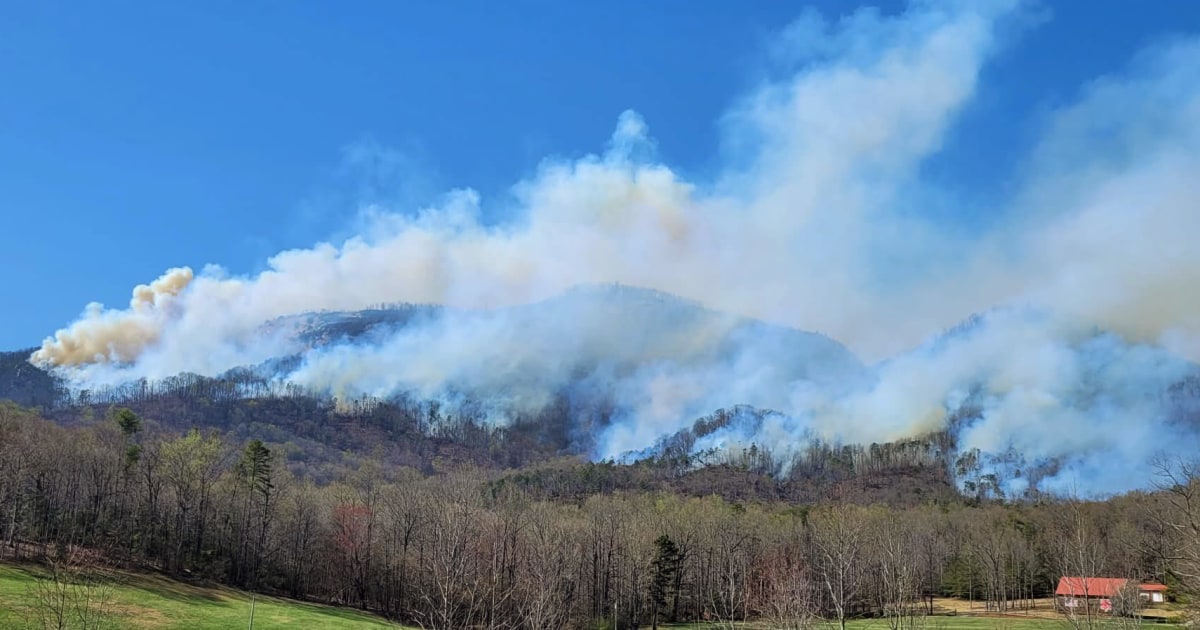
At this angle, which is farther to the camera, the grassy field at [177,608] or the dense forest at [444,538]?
the dense forest at [444,538]

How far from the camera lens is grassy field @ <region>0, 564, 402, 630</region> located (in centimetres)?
4947

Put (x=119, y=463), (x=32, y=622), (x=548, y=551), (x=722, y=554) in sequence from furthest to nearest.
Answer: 1. (x=722, y=554)
2. (x=119, y=463)
3. (x=548, y=551)
4. (x=32, y=622)

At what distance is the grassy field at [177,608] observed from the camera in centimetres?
4947

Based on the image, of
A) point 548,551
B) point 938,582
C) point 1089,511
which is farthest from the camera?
point 1089,511

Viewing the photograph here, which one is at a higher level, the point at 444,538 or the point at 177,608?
the point at 444,538

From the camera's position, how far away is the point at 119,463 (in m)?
103

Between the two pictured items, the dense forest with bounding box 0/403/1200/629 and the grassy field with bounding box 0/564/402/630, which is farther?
the dense forest with bounding box 0/403/1200/629

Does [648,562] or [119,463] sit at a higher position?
[119,463]

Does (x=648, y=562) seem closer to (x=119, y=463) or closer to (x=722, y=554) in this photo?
(x=722, y=554)

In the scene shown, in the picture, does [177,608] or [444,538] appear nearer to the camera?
[177,608]

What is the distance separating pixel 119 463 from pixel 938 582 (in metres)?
125

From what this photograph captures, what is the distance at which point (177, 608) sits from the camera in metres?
62.6

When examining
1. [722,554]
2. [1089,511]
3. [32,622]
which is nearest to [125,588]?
[32,622]

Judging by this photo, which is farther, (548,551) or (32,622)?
(548,551)
